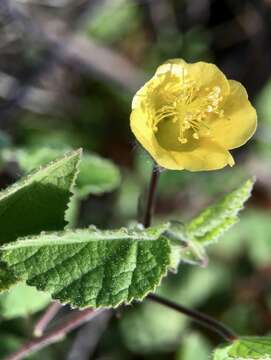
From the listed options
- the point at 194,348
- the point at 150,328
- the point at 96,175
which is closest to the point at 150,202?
the point at 96,175

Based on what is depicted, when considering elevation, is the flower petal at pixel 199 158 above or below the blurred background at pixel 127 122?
above

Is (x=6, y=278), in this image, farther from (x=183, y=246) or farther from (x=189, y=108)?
(x=189, y=108)

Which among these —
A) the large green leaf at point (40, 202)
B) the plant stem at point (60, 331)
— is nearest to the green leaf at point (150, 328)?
the plant stem at point (60, 331)

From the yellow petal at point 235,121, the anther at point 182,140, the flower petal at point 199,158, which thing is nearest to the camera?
the flower petal at point 199,158

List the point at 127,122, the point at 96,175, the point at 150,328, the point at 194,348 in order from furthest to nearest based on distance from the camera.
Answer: the point at 127,122 → the point at 150,328 → the point at 194,348 → the point at 96,175

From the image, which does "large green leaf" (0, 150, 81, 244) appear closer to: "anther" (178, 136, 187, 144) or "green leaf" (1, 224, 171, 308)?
"green leaf" (1, 224, 171, 308)

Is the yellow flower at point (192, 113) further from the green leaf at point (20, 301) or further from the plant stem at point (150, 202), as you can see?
the green leaf at point (20, 301)

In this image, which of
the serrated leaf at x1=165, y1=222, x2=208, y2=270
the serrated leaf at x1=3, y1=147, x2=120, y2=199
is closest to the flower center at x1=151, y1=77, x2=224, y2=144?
the serrated leaf at x1=165, y1=222, x2=208, y2=270
